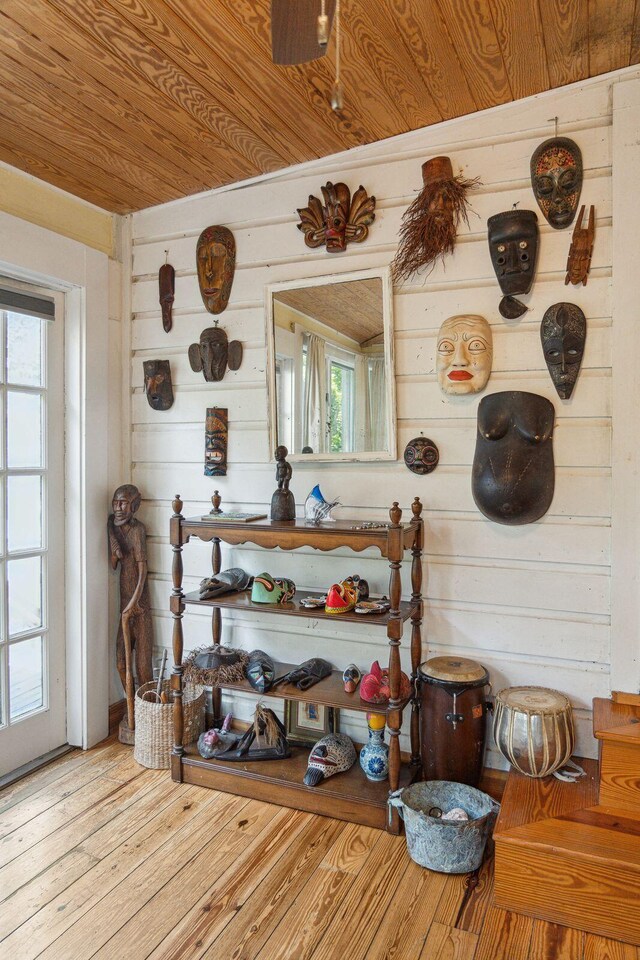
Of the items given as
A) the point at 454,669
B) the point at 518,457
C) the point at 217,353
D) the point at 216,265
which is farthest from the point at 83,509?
the point at 518,457

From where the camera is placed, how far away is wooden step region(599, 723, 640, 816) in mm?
1776

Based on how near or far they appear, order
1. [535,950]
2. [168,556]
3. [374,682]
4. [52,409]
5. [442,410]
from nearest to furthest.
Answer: [535,950], [374,682], [442,410], [52,409], [168,556]

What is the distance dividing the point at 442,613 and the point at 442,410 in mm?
791

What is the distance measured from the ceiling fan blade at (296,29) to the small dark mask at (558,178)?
134 cm

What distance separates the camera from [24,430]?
254 cm

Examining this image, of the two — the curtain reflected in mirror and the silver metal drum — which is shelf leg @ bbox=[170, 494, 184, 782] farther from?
the silver metal drum

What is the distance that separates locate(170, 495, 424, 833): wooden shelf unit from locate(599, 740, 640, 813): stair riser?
0.64 m

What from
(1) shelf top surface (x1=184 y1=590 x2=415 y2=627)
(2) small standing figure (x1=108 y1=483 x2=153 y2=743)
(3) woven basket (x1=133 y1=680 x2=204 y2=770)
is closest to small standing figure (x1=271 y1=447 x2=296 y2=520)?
(1) shelf top surface (x1=184 y1=590 x2=415 y2=627)

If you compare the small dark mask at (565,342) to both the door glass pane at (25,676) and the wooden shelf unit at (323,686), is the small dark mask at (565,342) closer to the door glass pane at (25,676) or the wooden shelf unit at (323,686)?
the wooden shelf unit at (323,686)

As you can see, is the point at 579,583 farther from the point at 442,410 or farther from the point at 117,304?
the point at 117,304

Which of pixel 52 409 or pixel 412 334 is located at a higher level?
pixel 412 334

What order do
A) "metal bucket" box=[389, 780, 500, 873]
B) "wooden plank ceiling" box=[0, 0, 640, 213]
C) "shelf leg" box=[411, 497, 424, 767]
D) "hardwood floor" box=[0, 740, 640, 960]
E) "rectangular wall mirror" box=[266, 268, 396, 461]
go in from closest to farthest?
"hardwood floor" box=[0, 740, 640, 960], "wooden plank ceiling" box=[0, 0, 640, 213], "metal bucket" box=[389, 780, 500, 873], "shelf leg" box=[411, 497, 424, 767], "rectangular wall mirror" box=[266, 268, 396, 461]

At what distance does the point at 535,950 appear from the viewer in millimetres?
1546

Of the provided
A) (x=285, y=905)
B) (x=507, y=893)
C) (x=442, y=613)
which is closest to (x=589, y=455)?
(x=442, y=613)
